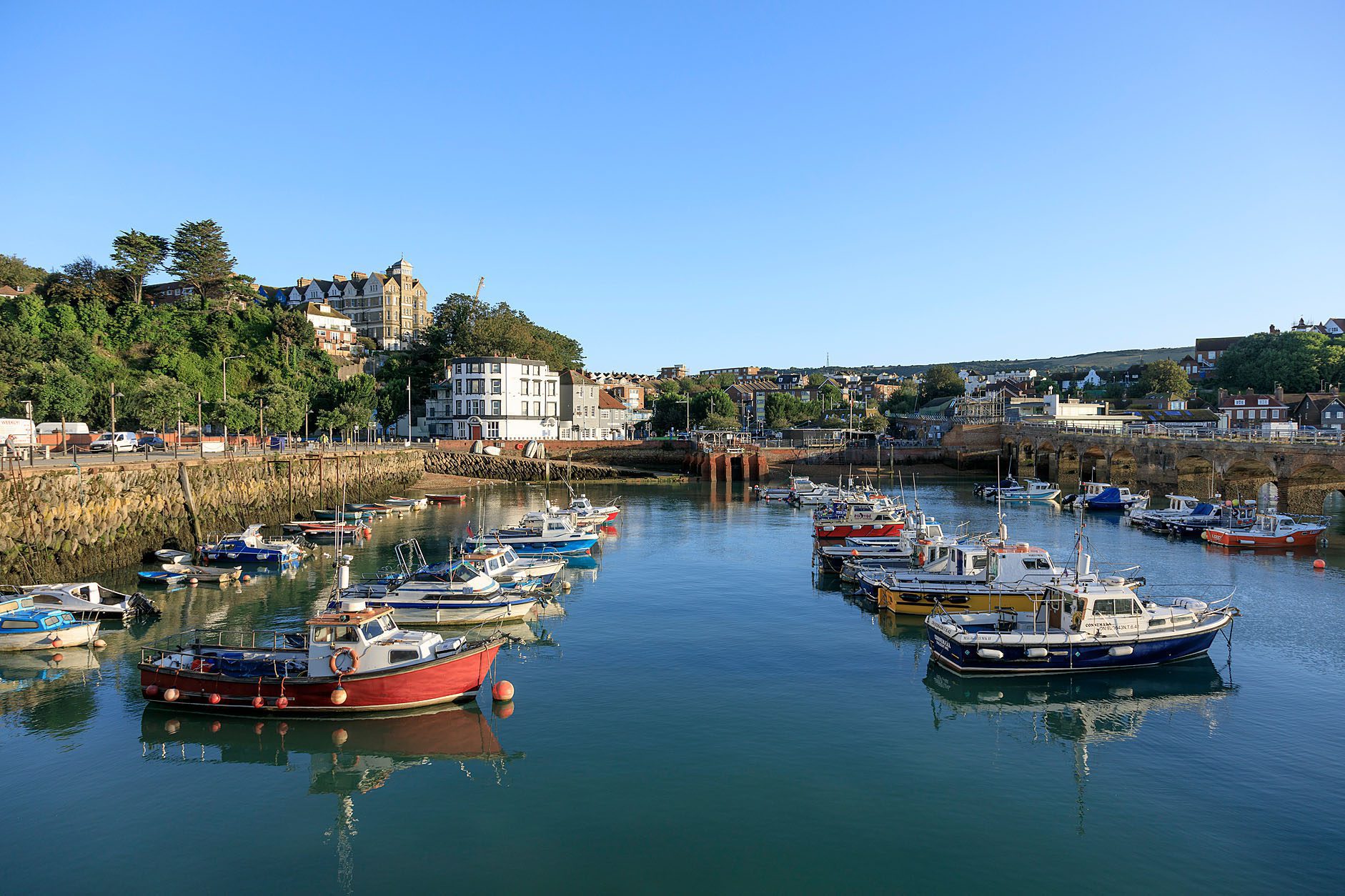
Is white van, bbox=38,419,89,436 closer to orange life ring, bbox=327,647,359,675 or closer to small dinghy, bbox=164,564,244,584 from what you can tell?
small dinghy, bbox=164,564,244,584

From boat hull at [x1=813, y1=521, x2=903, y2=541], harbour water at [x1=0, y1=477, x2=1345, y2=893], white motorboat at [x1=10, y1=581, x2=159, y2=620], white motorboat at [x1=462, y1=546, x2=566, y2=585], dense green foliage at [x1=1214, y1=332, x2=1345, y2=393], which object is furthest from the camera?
dense green foliage at [x1=1214, y1=332, x2=1345, y2=393]

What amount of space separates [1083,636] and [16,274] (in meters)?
151

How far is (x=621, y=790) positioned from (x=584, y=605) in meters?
18.4

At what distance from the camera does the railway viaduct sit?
193 feet

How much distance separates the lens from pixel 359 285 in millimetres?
158250

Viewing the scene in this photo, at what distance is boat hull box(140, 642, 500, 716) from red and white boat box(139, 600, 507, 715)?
20 mm

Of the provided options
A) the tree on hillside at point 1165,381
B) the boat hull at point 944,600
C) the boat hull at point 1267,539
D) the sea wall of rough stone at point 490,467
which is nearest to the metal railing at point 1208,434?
the boat hull at point 1267,539

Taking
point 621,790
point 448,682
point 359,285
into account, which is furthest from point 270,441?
point 359,285

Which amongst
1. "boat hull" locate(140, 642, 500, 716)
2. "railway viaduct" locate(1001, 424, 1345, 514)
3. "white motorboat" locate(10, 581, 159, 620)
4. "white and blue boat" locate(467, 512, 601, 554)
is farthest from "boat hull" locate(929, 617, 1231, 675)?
"railway viaduct" locate(1001, 424, 1345, 514)

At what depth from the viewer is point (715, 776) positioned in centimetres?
1956

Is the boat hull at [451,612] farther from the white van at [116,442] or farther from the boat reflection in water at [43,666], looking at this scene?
the white van at [116,442]

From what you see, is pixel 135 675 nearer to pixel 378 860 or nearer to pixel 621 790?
pixel 378 860

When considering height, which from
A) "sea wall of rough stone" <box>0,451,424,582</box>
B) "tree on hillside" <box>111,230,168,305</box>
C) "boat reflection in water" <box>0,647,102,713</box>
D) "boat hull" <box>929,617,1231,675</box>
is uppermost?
"tree on hillside" <box>111,230,168,305</box>

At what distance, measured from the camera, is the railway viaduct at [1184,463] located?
193ft
